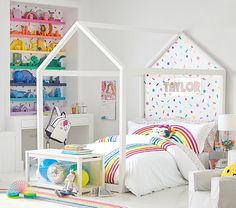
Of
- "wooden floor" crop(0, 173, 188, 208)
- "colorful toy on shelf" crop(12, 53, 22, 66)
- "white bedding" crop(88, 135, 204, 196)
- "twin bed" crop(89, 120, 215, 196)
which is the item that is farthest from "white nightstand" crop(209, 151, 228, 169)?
"colorful toy on shelf" crop(12, 53, 22, 66)

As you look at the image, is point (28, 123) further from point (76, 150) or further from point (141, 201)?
point (141, 201)

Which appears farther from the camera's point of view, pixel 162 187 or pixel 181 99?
pixel 181 99

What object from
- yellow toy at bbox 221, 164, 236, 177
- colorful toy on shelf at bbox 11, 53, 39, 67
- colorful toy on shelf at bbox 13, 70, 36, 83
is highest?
colorful toy on shelf at bbox 11, 53, 39, 67

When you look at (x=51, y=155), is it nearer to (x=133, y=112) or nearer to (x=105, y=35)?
(x=133, y=112)

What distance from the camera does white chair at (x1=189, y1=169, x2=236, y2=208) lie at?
408 cm

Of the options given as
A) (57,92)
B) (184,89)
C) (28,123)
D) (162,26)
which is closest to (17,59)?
(57,92)

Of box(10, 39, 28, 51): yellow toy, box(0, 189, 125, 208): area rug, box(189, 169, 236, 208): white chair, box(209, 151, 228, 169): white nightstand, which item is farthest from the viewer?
box(10, 39, 28, 51): yellow toy

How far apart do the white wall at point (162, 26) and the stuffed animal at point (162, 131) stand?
29.6 inches

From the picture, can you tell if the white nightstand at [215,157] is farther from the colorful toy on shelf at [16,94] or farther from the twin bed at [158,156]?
the colorful toy on shelf at [16,94]

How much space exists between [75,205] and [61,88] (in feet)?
12.2

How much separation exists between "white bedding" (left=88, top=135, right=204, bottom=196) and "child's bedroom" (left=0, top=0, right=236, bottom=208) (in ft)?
0.04

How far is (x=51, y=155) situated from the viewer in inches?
216

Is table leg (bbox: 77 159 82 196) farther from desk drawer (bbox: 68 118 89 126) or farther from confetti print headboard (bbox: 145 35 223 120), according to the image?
desk drawer (bbox: 68 118 89 126)

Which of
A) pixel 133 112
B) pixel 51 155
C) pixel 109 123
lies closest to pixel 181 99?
pixel 133 112
